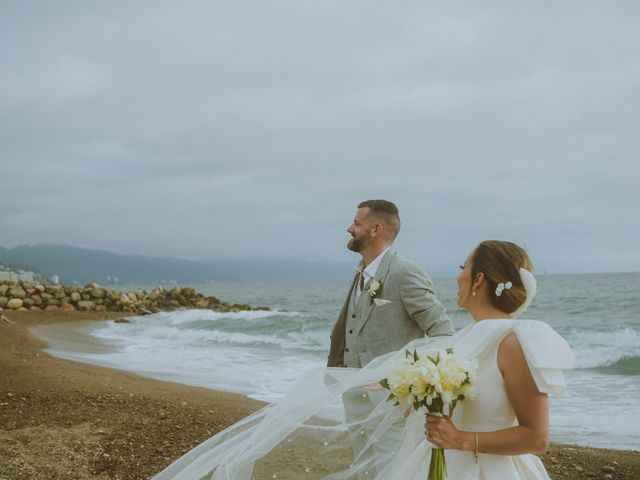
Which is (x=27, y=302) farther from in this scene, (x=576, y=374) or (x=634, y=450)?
(x=634, y=450)

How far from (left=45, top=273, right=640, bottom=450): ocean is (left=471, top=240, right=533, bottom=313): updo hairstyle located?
0.67 meters

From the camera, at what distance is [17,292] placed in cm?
2867

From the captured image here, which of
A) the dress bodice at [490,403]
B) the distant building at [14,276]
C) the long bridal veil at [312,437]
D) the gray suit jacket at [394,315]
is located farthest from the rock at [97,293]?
the dress bodice at [490,403]

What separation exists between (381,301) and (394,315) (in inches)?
5.0

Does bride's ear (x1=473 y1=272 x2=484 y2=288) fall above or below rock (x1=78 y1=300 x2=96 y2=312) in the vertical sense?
Answer: above

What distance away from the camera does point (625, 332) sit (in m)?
23.5

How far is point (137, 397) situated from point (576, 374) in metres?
9.37

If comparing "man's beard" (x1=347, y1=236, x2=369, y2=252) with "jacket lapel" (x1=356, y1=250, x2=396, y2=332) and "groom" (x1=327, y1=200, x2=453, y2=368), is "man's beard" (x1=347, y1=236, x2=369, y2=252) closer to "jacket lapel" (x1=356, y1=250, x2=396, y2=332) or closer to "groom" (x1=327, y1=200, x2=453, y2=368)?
"groom" (x1=327, y1=200, x2=453, y2=368)

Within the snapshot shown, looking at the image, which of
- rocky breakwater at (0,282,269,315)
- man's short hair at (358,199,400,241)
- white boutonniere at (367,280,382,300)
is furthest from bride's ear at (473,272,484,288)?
rocky breakwater at (0,282,269,315)

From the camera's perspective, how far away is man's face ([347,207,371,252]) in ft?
15.5

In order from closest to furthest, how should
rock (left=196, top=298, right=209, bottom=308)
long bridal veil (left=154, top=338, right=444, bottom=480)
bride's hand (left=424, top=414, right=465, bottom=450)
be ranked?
bride's hand (left=424, top=414, right=465, bottom=450) → long bridal veil (left=154, top=338, right=444, bottom=480) → rock (left=196, top=298, right=209, bottom=308)

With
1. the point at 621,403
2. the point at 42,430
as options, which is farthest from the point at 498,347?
the point at 621,403

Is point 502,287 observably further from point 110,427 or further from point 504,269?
point 110,427

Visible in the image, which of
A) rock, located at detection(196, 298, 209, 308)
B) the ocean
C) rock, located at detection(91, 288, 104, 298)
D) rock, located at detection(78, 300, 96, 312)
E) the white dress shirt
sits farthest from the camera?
rock, located at detection(196, 298, 209, 308)
